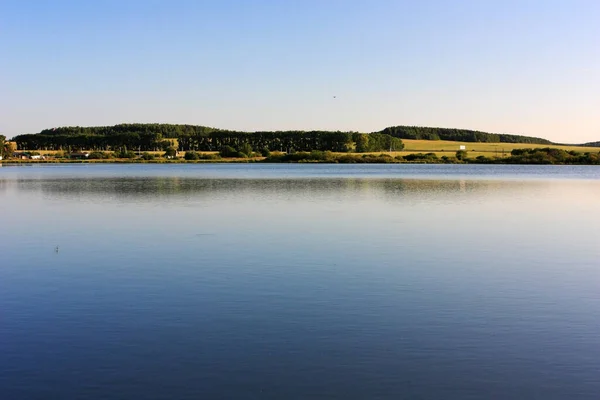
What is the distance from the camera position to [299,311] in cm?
984

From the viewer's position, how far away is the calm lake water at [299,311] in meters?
7.05

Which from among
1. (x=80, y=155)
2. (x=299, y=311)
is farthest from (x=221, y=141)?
(x=299, y=311)

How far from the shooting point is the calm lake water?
7047 mm

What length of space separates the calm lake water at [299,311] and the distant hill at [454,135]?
153865mm

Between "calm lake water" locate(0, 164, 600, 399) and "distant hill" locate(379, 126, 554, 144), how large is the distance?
6058 inches

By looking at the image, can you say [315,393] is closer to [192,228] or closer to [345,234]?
[345,234]

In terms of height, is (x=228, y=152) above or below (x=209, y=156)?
above

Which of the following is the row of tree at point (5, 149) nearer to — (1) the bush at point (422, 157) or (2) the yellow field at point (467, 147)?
(2) the yellow field at point (467, 147)

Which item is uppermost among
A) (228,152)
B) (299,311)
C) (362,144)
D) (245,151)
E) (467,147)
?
(362,144)

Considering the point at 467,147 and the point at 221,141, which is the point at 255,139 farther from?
the point at 467,147

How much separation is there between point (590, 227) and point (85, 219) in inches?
640

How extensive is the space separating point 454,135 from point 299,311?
169 m

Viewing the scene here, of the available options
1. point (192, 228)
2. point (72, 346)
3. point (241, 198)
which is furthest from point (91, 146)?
point (72, 346)

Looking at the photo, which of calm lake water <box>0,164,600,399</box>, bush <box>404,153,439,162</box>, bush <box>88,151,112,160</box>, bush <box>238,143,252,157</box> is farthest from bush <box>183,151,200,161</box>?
calm lake water <box>0,164,600,399</box>
